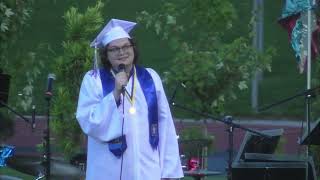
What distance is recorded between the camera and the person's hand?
496 centimetres

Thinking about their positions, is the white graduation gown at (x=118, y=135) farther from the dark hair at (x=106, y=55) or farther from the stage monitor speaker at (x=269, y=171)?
Answer: the stage monitor speaker at (x=269, y=171)

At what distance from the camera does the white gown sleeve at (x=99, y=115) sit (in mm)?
5043

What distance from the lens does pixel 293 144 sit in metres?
13.0

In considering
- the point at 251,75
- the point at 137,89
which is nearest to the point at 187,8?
the point at 251,75

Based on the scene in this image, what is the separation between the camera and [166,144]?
17.4 feet

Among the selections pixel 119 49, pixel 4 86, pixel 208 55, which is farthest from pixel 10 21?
pixel 119 49

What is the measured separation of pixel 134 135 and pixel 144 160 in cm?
19

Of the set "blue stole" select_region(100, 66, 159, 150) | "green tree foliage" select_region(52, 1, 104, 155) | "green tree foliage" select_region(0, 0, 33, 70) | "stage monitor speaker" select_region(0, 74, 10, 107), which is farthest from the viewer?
"green tree foliage" select_region(52, 1, 104, 155)

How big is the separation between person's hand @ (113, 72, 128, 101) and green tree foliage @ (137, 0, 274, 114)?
501 cm

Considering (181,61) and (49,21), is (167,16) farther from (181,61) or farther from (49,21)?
(49,21)

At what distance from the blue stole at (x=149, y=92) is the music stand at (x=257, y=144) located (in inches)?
112

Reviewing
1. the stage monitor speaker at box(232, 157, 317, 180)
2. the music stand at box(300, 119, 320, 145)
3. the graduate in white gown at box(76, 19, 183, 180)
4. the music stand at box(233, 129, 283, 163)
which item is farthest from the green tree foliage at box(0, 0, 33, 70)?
the graduate in white gown at box(76, 19, 183, 180)

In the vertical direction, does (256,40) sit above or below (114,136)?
above

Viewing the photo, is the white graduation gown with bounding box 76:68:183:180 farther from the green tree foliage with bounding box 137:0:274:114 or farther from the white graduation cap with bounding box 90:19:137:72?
the green tree foliage with bounding box 137:0:274:114
